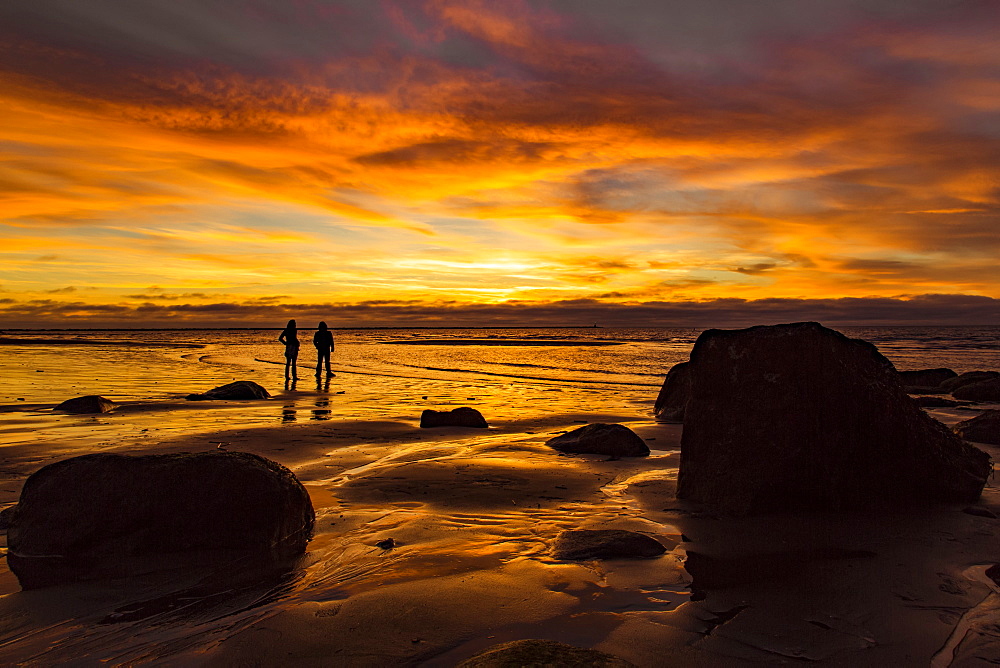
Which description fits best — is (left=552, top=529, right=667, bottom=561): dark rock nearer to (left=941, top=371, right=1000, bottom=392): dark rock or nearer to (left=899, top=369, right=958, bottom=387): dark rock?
(left=941, top=371, right=1000, bottom=392): dark rock

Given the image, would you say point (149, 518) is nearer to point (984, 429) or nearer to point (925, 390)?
point (984, 429)

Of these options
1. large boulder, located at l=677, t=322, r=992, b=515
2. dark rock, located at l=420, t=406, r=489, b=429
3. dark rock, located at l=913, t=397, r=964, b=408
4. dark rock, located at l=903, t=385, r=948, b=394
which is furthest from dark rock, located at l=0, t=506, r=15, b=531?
dark rock, located at l=903, t=385, r=948, b=394

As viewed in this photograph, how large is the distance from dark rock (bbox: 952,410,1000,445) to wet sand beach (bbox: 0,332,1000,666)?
123 inches

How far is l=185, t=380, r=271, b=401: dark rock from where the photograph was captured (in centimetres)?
1358

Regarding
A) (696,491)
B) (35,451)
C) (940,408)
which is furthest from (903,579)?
(940,408)

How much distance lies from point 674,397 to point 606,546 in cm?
778

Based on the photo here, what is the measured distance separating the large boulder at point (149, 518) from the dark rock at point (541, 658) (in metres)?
2.00

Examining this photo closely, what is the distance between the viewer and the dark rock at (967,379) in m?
15.2

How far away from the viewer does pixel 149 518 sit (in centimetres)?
414

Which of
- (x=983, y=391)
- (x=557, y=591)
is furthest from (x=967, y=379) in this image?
(x=557, y=591)

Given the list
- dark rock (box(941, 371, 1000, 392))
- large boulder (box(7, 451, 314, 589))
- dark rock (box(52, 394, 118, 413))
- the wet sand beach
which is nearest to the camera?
the wet sand beach

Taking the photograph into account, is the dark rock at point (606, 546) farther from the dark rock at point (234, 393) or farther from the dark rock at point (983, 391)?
the dark rock at point (983, 391)

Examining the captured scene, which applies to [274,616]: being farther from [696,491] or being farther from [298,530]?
[696,491]

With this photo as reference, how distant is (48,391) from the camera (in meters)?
14.9
